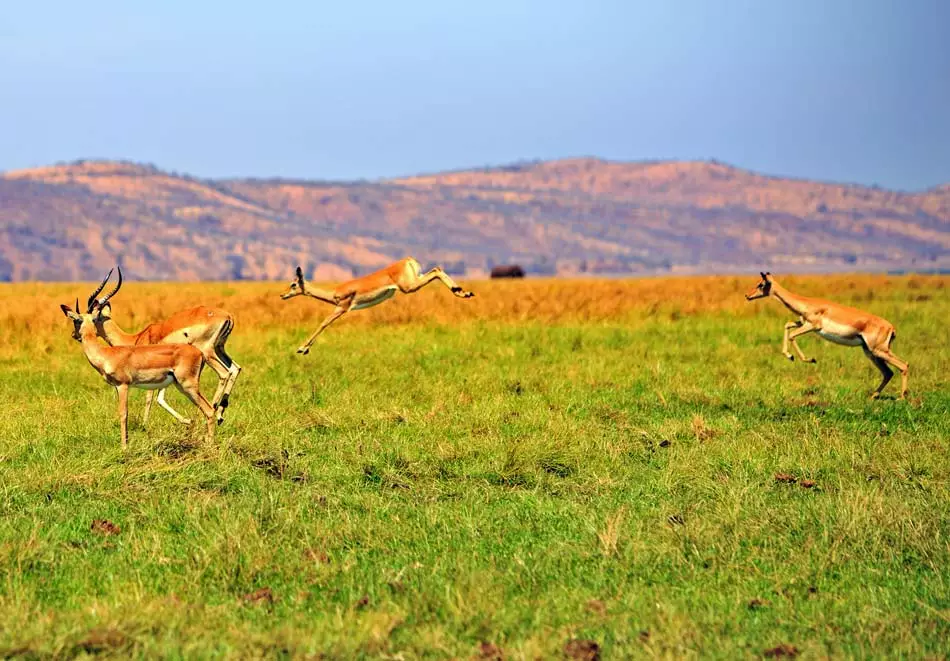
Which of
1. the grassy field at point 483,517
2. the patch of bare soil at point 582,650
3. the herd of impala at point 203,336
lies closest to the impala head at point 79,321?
the herd of impala at point 203,336

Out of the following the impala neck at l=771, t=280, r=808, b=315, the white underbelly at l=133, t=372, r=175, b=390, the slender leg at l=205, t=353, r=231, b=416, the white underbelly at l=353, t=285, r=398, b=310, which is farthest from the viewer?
the white underbelly at l=353, t=285, r=398, b=310

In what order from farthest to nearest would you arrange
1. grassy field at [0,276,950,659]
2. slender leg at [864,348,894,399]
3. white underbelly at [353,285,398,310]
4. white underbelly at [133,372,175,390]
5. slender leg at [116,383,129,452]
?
1. white underbelly at [353,285,398,310]
2. slender leg at [864,348,894,399]
3. white underbelly at [133,372,175,390]
4. slender leg at [116,383,129,452]
5. grassy field at [0,276,950,659]

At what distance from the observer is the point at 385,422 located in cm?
1349

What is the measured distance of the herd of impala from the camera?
11898mm

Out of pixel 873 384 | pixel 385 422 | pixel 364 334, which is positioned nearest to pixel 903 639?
pixel 385 422

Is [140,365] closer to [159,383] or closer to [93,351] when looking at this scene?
[159,383]

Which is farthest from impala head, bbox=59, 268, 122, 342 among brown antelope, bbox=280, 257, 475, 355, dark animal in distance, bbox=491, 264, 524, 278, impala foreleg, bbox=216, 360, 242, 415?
dark animal in distance, bbox=491, 264, 524, 278

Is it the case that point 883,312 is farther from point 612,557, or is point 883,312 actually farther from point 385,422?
point 612,557

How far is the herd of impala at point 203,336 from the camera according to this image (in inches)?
468

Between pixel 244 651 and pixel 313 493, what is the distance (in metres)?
3.52

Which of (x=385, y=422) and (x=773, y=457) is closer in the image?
(x=773, y=457)

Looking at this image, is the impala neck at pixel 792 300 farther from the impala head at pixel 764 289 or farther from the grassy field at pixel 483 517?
the grassy field at pixel 483 517

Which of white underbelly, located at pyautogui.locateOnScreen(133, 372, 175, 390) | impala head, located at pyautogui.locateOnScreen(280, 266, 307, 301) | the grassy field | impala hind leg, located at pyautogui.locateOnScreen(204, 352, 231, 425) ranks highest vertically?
impala head, located at pyautogui.locateOnScreen(280, 266, 307, 301)

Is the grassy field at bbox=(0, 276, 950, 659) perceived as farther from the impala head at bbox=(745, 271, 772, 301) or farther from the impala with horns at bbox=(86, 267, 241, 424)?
the impala head at bbox=(745, 271, 772, 301)
